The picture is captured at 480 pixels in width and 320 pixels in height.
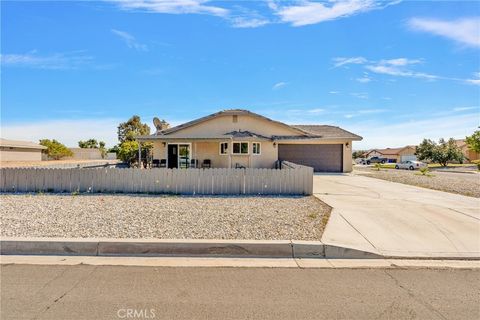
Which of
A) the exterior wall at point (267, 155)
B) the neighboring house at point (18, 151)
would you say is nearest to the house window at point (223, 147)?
the exterior wall at point (267, 155)

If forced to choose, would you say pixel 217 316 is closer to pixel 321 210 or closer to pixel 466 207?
pixel 321 210

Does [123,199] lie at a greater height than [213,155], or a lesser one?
lesser

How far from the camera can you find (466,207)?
8.61m

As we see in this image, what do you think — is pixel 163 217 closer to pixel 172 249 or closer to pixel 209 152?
pixel 172 249

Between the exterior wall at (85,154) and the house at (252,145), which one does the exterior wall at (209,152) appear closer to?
the house at (252,145)

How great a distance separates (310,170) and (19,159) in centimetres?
5052

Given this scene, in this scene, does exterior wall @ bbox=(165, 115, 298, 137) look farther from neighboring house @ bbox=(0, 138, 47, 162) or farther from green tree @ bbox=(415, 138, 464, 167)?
green tree @ bbox=(415, 138, 464, 167)

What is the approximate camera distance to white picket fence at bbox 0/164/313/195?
1066 cm

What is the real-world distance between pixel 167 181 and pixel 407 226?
7997 millimetres

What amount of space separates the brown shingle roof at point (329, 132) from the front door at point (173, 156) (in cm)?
1007

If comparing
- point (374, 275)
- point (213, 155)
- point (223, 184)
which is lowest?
point (374, 275)

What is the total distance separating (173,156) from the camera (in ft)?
64.8

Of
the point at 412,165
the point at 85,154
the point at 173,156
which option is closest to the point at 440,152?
the point at 412,165

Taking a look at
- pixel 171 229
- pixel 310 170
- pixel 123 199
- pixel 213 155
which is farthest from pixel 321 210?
pixel 213 155
